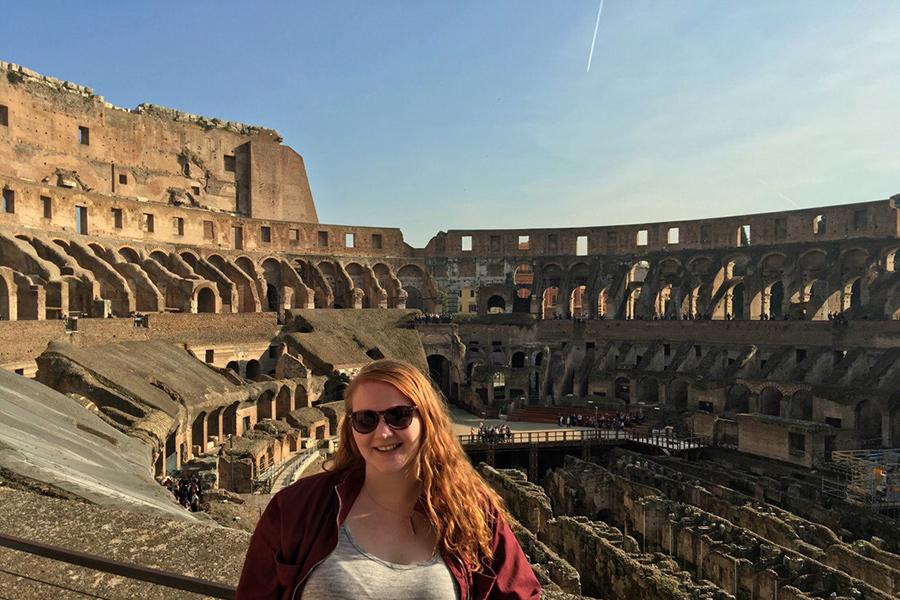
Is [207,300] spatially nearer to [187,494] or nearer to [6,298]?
[6,298]

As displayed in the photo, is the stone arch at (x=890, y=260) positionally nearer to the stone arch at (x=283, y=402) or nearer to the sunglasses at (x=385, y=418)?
the stone arch at (x=283, y=402)

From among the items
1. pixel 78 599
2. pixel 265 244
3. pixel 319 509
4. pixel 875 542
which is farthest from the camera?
pixel 265 244

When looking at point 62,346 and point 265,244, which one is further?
point 265,244

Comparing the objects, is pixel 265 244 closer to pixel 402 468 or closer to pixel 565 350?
pixel 565 350

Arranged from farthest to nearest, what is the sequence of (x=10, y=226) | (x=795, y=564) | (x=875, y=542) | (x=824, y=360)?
(x=824, y=360)
(x=10, y=226)
(x=875, y=542)
(x=795, y=564)

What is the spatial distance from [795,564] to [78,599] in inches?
570

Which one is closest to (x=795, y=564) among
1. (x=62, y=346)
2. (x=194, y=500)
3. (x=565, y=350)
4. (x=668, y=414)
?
(x=194, y=500)

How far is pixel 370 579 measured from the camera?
2088 millimetres

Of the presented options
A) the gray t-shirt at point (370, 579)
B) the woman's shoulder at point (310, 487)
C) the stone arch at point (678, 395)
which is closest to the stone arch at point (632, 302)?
the stone arch at point (678, 395)

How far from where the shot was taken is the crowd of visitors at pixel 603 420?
3014 cm

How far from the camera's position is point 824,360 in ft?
98.4

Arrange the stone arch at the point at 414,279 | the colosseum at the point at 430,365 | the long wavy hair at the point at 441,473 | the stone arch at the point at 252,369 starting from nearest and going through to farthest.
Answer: the long wavy hair at the point at 441,473 < the colosseum at the point at 430,365 < the stone arch at the point at 252,369 < the stone arch at the point at 414,279

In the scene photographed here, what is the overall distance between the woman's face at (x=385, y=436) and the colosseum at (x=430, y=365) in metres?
0.85

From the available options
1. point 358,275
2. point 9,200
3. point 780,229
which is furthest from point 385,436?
point 358,275
